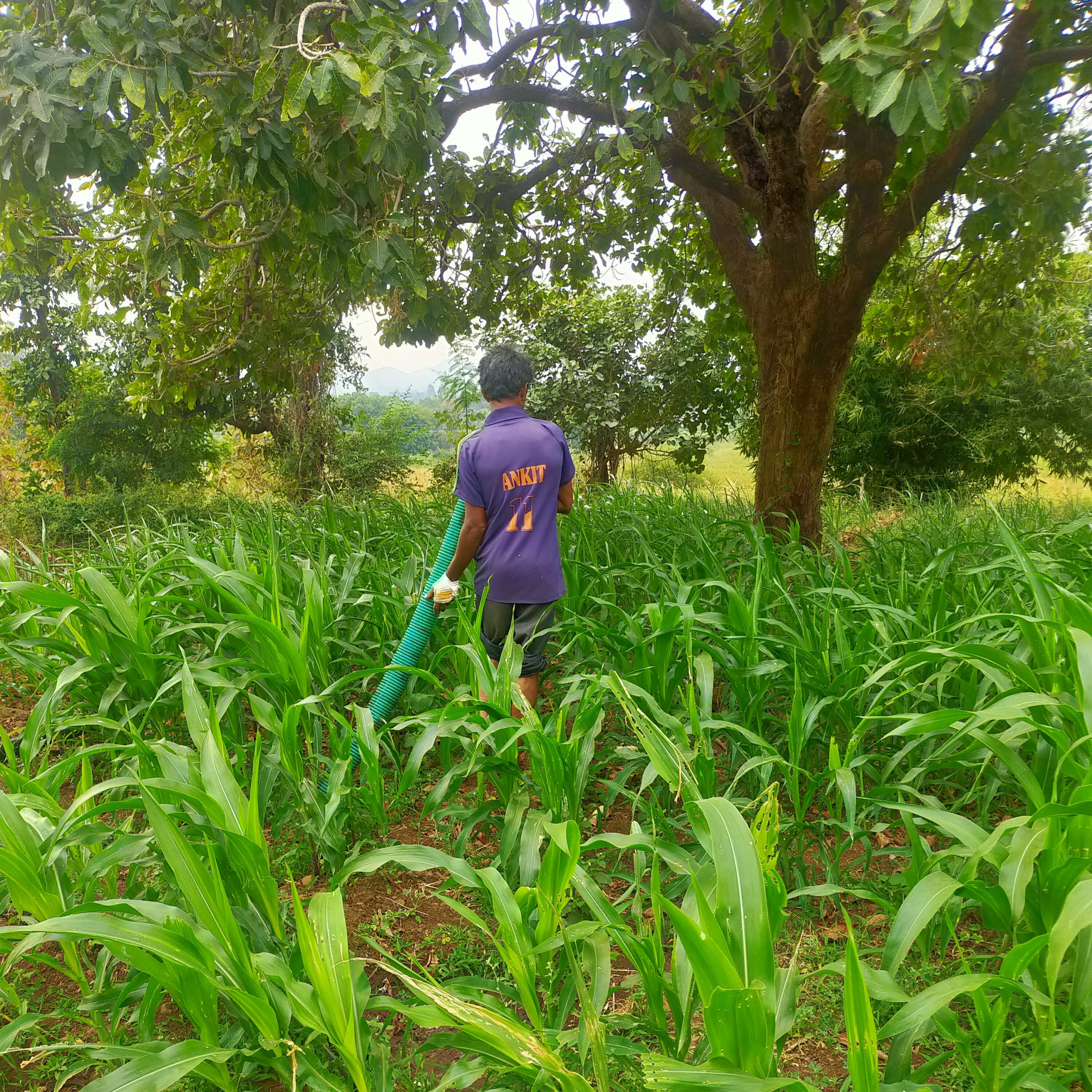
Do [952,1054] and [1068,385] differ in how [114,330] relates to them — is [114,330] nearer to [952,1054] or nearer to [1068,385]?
[952,1054]

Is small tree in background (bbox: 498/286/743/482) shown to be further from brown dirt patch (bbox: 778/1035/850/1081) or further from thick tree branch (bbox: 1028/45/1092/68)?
brown dirt patch (bbox: 778/1035/850/1081)

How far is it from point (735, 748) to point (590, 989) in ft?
3.21

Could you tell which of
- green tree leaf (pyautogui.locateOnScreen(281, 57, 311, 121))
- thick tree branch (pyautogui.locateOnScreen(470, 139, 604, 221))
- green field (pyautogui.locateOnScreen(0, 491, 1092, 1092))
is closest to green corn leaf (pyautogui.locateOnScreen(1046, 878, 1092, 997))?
green field (pyautogui.locateOnScreen(0, 491, 1092, 1092))

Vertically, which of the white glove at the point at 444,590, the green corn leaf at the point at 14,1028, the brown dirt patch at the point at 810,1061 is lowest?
the brown dirt patch at the point at 810,1061

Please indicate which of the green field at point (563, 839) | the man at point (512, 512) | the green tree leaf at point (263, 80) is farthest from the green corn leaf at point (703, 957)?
the green tree leaf at point (263, 80)

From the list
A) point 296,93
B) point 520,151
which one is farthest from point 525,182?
point 296,93

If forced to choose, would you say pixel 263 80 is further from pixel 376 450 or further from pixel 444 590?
pixel 376 450

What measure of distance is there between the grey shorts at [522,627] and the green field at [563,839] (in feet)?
0.43

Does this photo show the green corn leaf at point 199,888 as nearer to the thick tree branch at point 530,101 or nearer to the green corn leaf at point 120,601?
the green corn leaf at point 120,601

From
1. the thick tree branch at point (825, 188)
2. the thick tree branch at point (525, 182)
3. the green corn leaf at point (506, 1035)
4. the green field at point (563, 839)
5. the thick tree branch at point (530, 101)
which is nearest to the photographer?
the green corn leaf at point (506, 1035)

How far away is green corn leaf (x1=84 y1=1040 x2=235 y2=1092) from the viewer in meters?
1.21

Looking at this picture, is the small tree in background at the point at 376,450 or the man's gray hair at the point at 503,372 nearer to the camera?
the man's gray hair at the point at 503,372

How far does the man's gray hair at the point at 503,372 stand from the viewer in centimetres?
273

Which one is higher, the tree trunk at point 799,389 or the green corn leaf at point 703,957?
the tree trunk at point 799,389
